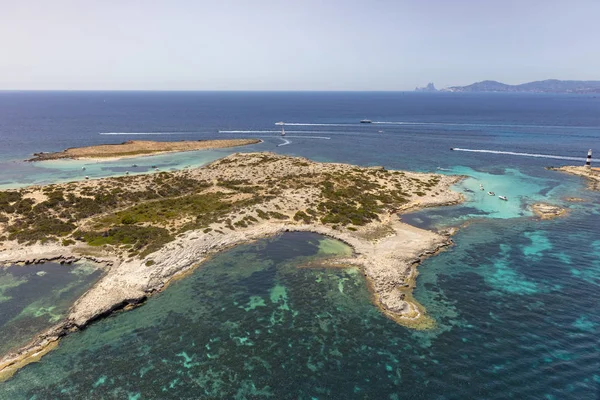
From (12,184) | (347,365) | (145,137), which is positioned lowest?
(347,365)

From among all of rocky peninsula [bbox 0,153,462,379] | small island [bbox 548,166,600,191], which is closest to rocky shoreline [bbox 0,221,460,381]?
rocky peninsula [bbox 0,153,462,379]

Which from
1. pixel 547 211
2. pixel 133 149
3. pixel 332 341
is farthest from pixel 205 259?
pixel 133 149

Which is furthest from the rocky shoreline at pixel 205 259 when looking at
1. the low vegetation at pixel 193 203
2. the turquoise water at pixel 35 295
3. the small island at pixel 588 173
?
the small island at pixel 588 173

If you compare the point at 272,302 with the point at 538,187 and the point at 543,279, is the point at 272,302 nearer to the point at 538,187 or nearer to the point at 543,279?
the point at 543,279

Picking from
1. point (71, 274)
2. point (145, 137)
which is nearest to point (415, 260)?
point (71, 274)

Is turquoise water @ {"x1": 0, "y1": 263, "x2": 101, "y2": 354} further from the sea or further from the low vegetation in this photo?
the low vegetation
